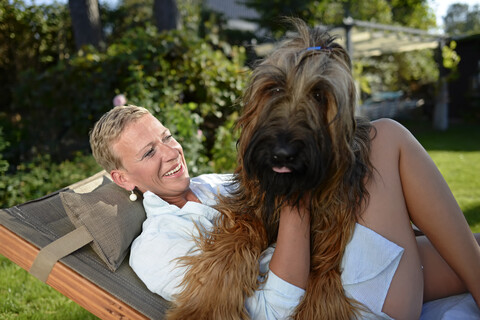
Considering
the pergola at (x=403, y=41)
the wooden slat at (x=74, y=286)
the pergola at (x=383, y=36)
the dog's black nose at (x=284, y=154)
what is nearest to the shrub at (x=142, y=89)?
the wooden slat at (x=74, y=286)

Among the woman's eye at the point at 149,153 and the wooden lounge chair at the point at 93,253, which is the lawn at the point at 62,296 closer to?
the wooden lounge chair at the point at 93,253

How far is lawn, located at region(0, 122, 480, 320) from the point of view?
10.5ft

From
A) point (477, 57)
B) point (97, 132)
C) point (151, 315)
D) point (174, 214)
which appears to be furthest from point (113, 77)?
point (477, 57)

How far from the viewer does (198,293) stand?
1800 millimetres

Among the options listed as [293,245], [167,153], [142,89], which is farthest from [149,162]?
[142,89]

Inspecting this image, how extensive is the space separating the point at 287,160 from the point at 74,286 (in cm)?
122

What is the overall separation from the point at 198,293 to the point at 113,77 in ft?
14.6

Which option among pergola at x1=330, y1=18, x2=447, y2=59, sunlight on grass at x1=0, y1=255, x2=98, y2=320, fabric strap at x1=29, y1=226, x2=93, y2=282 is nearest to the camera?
fabric strap at x1=29, y1=226, x2=93, y2=282

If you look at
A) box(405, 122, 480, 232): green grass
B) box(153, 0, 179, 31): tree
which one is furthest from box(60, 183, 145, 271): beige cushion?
box(153, 0, 179, 31): tree

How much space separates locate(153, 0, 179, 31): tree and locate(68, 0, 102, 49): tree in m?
1.21

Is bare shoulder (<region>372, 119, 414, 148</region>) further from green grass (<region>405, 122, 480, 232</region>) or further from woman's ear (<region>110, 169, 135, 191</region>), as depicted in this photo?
green grass (<region>405, 122, 480, 232</region>)

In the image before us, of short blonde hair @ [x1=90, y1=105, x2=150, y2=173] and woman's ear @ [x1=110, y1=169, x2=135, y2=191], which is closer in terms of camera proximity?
short blonde hair @ [x1=90, y1=105, x2=150, y2=173]

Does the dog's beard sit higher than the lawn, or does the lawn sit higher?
the dog's beard

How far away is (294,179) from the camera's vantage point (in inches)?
61.2
